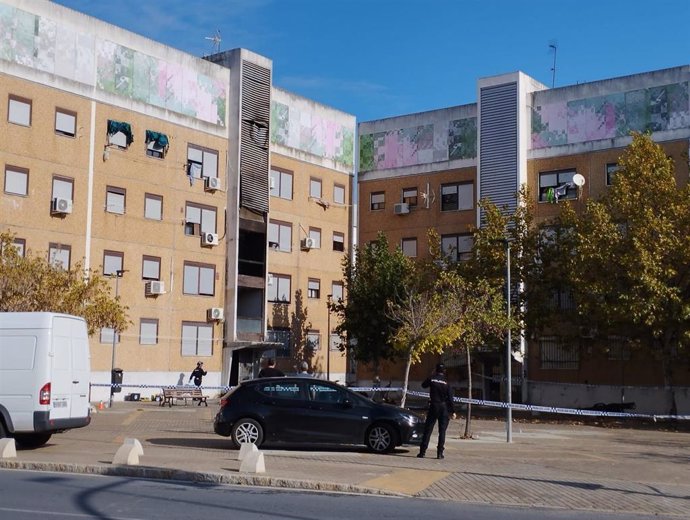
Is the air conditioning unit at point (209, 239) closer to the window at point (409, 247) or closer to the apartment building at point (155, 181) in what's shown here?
the apartment building at point (155, 181)

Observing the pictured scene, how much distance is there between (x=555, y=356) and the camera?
40875mm

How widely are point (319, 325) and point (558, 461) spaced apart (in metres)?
31.8

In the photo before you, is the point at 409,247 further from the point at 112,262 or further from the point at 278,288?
the point at 112,262

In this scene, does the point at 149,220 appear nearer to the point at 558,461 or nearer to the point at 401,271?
the point at 401,271

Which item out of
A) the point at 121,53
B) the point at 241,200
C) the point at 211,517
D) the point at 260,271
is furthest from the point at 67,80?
the point at 211,517

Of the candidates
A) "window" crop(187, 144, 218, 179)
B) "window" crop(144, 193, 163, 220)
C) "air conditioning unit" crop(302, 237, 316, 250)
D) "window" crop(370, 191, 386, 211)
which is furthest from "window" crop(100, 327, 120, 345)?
"window" crop(370, 191, 386, 211)

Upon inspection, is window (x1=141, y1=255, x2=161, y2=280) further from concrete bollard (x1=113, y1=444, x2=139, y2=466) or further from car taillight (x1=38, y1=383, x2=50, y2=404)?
concrete bollard (x1=113, y1=444, x2=139, y2=466)

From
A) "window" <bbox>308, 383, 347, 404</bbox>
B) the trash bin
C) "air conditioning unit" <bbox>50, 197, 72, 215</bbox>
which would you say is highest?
"air conditioning unit" <bbox>50, 197, 72, 215</bbox>

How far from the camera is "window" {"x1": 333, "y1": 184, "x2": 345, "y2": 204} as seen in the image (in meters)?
50.0

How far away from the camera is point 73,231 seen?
1446 inches

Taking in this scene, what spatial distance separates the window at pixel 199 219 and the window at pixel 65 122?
22.7 ft

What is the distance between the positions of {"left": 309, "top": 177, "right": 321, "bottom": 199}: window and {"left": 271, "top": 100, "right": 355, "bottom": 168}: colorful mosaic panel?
4.71ft

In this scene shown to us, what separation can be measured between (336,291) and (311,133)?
899 cm

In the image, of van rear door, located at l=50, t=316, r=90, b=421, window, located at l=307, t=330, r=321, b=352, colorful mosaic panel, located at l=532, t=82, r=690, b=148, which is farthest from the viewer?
window, located at l=307, t=330, r=321, b=352
